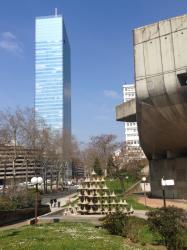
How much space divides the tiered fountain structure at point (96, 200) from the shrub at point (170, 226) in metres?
11.1

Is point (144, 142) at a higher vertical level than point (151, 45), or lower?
lower

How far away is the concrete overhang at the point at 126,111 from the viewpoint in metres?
39.4

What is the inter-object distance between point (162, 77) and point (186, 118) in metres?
3.98

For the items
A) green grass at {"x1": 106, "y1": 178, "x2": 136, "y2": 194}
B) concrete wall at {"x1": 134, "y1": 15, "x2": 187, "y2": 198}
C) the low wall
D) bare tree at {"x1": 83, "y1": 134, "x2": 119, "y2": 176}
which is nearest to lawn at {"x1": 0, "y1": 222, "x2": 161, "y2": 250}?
the low wall

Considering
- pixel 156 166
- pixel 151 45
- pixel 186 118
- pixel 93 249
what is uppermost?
pixel 151 45

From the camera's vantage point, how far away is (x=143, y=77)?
30.4 meters

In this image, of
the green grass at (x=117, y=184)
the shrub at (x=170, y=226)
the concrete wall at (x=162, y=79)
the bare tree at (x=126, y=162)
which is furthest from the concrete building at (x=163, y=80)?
the bare tree at (x=126, y=162)

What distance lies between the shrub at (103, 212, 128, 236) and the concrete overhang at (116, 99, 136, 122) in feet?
79.4

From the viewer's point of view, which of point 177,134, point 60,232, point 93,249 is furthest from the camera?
point 177,134

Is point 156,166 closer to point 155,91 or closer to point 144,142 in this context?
point 144,142

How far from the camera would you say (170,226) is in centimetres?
1296

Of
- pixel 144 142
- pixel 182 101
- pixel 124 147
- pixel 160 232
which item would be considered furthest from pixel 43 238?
pixel 124 147

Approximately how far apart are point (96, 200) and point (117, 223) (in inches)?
391

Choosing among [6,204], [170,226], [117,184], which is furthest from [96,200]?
[117,184]
